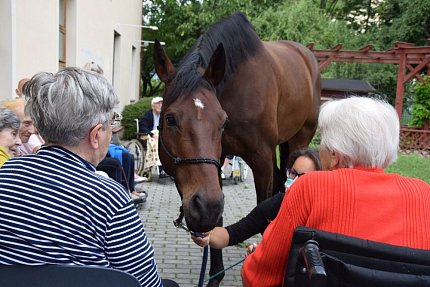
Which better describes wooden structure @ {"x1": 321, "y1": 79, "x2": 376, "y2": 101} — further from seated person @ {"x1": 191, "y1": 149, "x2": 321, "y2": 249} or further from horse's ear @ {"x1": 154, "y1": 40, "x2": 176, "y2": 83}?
seated person @ {"x1": 191, "y1": 149, "x2": 321, "y2": 249}

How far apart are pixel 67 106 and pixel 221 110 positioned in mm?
1274

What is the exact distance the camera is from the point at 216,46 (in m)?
3.06

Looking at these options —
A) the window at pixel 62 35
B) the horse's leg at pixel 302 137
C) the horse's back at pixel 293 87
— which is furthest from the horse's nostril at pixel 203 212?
the window at pixel 62 35

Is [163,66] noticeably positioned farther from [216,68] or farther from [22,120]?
[22,120]

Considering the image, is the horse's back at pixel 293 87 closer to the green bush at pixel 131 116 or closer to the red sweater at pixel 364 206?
the red sweater at pixel 364 206

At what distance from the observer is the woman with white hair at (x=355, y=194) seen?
138cm

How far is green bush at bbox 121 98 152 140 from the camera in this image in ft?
43.4

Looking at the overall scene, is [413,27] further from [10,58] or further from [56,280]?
[56,280]

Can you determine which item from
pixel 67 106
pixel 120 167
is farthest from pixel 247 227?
pixel 120 167

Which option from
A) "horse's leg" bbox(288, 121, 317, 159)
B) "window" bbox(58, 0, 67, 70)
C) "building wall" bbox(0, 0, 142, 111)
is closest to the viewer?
"horse's leg" bbox(288, 121, 317, 159)

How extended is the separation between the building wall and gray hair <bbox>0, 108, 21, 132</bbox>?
72cm

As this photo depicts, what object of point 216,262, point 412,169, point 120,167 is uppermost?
point 120,167

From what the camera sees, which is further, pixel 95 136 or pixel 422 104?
pixel 422 104

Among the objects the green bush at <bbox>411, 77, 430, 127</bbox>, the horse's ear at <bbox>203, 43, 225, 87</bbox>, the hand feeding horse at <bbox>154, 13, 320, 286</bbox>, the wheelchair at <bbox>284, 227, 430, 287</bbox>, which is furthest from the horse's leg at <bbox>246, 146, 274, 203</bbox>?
the green bush at <bbox>411, 77, 430, 127</bbox>
